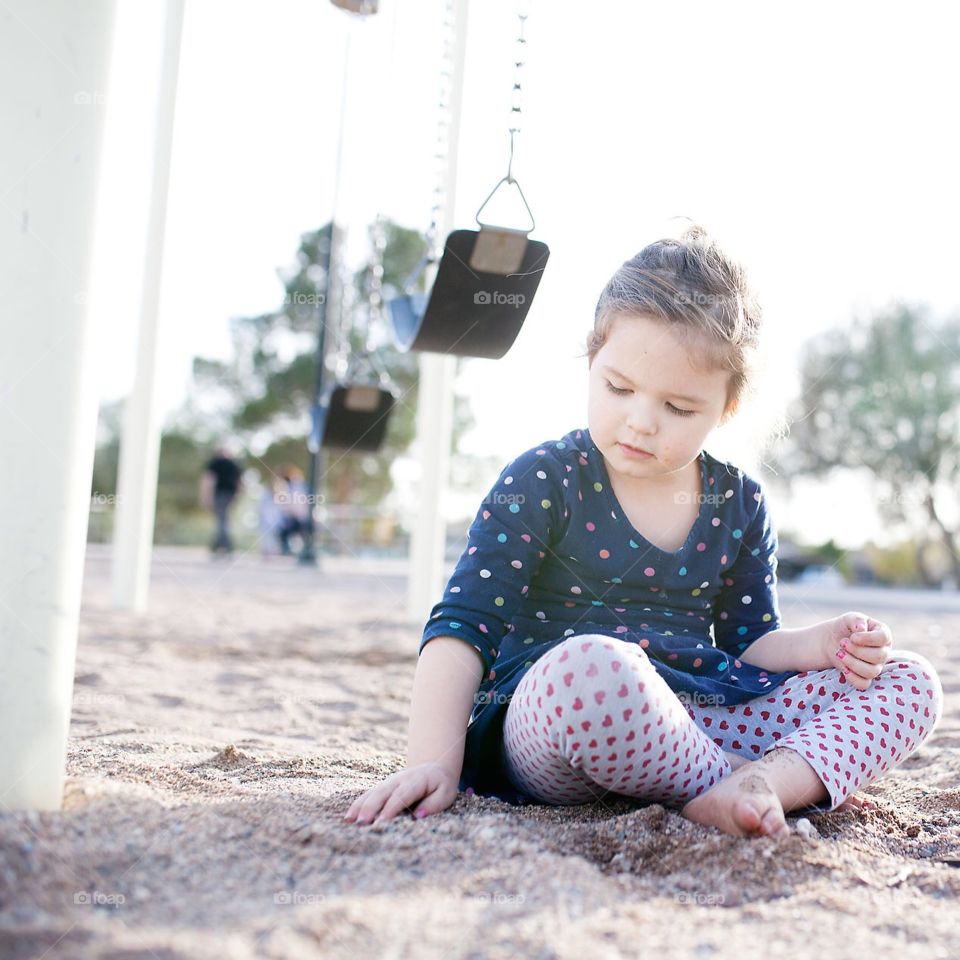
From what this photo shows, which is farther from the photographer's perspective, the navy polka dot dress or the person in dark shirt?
the person in dark shirt

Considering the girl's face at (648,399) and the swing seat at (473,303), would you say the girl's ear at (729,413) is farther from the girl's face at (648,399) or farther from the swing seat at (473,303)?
the swing seat at (473,303)

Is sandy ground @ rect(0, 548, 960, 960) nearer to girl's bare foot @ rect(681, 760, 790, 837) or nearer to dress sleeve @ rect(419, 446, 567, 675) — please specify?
girl's bare foot @ rect(681, 760, 790, 837)

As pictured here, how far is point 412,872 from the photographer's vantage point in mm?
999

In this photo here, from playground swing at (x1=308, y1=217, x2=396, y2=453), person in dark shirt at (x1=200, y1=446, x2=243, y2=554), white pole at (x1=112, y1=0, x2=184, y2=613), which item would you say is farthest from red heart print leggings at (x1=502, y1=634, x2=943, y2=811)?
person in dark shirt at (x1=200, y1=446, x2=243, y2=554)

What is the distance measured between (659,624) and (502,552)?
0.28 metres

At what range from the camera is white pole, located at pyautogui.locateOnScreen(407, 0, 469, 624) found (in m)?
4.06

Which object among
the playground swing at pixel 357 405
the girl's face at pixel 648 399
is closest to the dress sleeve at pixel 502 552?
the girl's face at pixel 648 399

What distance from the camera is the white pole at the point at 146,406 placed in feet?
14.0

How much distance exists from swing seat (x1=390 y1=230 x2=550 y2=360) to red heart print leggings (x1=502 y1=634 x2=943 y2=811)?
93cm

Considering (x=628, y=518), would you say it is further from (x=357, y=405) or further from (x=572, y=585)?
(x=357, y=405)

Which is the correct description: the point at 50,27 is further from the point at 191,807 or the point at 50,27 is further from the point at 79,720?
the point at 79,720

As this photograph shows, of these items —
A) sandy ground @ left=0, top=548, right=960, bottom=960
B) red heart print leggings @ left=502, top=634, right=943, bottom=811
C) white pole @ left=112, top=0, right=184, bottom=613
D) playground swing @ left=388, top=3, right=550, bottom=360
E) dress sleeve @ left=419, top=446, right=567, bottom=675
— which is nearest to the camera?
sandy ground @ left=0, top=548, right=960, bottom=960

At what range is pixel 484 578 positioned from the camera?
57.2 inches

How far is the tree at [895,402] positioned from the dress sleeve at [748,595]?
1811 cm
